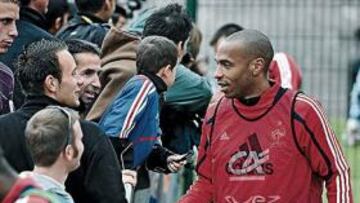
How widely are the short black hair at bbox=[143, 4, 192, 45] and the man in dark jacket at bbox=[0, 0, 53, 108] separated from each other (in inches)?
24.5

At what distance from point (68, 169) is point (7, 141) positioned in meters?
0.66

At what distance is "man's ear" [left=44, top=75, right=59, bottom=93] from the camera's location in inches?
286

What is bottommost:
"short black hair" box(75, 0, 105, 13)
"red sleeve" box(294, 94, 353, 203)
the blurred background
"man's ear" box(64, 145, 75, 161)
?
the blurred background

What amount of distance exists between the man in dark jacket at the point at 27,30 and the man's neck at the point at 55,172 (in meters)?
2.01

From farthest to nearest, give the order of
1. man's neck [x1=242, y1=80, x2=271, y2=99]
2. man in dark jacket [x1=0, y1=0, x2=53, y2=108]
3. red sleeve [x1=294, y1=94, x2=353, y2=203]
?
man in dark jacket [x1=0, y1=0, x2=53, y2=108]
man's neck [x1=242, y1=80, x2=271, y2=99]
red sleeve [x1=294, y1=94, x2=353, y2=203]

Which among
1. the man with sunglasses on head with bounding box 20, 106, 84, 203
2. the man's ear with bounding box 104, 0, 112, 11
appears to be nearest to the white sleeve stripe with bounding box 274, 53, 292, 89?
the man's ear with bounding box 104, 0, 112, 11

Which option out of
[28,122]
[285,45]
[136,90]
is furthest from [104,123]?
[285,45]

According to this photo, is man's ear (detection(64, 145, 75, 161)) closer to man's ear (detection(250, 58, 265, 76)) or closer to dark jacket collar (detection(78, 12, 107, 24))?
man's ear (detection(250, 58, 265, 76))

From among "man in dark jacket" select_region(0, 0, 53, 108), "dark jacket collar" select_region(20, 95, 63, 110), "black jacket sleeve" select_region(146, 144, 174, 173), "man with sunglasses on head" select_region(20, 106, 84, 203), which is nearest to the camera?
"man with sunglasses on head" select_region(20, 106, 84, 203)

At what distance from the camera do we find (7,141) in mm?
7047

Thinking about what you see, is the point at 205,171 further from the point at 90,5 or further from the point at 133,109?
the point at 90,5

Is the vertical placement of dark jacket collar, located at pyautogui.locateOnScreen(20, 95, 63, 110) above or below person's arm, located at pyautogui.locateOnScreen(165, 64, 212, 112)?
above

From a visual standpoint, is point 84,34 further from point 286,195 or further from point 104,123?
point 286,195

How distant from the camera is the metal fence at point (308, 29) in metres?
17.2
